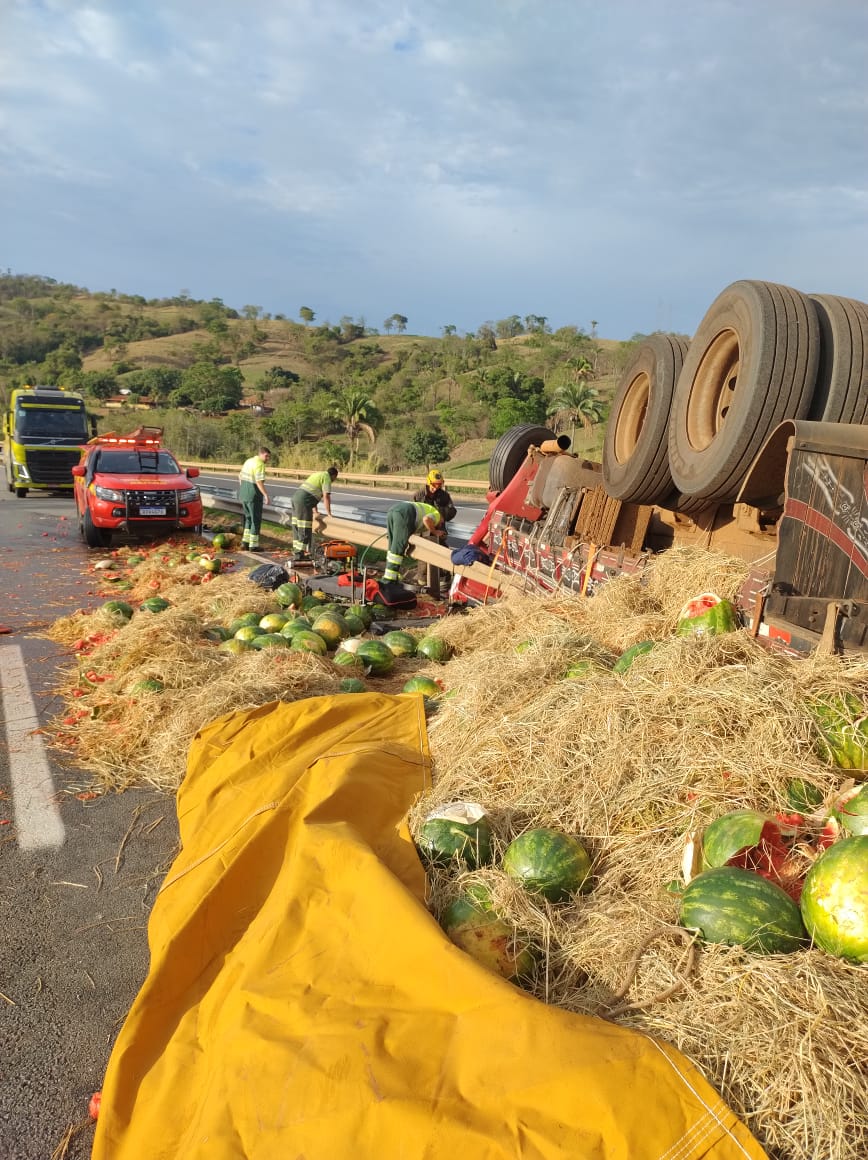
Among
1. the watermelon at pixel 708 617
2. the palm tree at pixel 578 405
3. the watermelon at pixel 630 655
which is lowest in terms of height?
the watermelon at pixel 630 655

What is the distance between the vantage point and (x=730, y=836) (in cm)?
283

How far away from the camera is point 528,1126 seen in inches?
77.9

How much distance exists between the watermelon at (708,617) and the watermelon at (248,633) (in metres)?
4.34

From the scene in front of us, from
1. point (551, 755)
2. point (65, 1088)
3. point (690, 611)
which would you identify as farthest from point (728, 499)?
point (65, 1088)

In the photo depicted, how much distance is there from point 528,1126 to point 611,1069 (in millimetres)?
267

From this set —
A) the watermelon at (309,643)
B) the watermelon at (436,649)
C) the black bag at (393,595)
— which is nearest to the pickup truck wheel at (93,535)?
the black bag at (393,595)

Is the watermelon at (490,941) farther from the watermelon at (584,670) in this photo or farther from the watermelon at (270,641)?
the watermelon at (270,641)

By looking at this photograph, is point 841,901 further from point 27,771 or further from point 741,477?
point 27,771

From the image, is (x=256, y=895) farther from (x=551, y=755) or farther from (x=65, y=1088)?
(x=551, y=755)

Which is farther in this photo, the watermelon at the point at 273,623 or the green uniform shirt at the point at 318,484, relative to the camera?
the green uniform shirt at the point at 318,484

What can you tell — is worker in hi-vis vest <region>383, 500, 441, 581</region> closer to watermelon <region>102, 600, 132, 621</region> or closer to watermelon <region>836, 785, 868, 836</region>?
watermelon <region>102, 600, 132, 621</region>

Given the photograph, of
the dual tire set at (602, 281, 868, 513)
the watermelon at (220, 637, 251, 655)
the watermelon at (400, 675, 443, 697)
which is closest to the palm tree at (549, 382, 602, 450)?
the dual tire set at (602, 281, 868, 513)

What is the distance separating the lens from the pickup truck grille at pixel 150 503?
587 inches

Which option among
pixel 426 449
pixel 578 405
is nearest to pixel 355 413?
pixel 426 449
